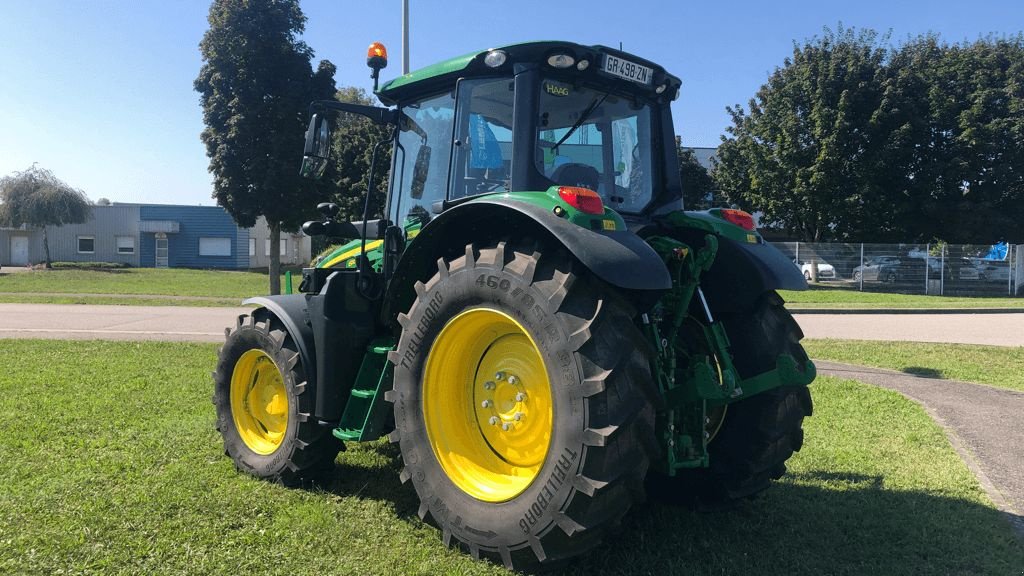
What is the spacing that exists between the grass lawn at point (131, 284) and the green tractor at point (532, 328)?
19.8 m

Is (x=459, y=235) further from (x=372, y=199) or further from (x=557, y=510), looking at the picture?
(x=557, y=510)

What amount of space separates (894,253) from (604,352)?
27836mm

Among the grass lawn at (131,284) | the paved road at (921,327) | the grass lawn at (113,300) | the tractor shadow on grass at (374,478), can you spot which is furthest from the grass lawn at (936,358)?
the grass lawn at (131,284)

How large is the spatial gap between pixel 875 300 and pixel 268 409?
23114 mm

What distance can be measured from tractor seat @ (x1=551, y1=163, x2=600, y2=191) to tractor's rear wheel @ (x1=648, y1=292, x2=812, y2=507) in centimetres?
114

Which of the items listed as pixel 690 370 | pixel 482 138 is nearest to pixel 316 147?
pixel 482 138

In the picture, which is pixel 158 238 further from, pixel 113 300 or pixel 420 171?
pixel 420 171

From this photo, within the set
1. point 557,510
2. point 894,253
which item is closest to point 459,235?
point 557,510

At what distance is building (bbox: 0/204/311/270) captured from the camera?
1802 inches

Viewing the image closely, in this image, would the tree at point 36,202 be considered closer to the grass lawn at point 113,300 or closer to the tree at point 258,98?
the grass lawn at point 113,300

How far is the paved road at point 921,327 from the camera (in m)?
13.4

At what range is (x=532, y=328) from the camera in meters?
3.11

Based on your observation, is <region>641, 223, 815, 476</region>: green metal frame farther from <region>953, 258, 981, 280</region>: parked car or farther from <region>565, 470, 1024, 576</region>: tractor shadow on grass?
<region>953, 258, 981, 280</region>: parked car

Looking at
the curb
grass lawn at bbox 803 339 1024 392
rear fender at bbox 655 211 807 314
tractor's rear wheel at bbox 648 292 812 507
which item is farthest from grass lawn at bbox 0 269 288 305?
tractor's rear wheel at bbox 648 292 812 507
